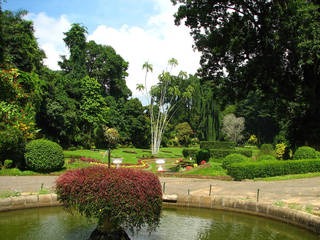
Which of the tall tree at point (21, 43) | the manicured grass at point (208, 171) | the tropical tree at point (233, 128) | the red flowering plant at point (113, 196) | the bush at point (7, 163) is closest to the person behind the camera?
the red flowering plant at point (113, 196)

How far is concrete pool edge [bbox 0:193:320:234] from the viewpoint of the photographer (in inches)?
277

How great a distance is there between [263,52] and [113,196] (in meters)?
15.1

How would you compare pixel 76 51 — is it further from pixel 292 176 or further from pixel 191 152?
pixel 292 176

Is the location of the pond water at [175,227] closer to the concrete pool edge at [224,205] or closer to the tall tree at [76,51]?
the concrete pool edge at [224,205]

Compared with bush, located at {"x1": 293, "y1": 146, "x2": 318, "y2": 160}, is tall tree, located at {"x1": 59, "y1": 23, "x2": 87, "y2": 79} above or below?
above

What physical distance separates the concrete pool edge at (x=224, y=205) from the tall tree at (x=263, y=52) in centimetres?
931

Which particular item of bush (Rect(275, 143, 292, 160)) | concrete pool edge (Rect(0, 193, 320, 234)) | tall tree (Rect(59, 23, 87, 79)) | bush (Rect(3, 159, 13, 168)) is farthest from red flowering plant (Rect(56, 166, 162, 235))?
tall tree (Rect(59, 23, 87, 79))

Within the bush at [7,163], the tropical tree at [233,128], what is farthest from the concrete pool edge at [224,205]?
the tropical tree at [233,128]

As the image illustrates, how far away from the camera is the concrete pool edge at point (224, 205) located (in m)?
7.04

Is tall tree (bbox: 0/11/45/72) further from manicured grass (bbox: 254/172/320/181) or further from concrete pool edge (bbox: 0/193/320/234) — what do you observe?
manicured grass (bbox: 254/172/320/181)

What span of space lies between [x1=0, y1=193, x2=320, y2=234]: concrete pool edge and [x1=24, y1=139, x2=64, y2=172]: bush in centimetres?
829


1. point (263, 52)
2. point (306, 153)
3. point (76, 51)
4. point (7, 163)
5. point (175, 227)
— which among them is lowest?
point (175, 227)

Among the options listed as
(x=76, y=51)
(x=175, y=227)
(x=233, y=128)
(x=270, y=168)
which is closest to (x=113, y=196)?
(x=175, y=227)

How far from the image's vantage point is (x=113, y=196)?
15.2 ft
